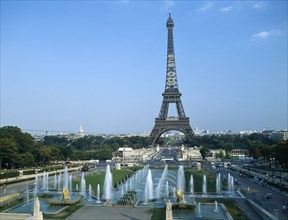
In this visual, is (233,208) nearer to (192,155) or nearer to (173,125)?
(192,155)

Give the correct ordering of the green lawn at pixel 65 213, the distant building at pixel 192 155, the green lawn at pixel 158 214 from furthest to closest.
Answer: the distant building at pixel 192 155
the green lawn at pixel 65 213
the green lawn at pixel 158 214

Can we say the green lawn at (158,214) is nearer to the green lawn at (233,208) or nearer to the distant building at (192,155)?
the green lawn at (233,208)

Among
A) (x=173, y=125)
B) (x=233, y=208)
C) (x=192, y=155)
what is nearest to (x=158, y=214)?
(x=233, y=208)

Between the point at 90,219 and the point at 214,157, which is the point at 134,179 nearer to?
the point at 90,219

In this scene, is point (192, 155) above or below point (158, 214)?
above

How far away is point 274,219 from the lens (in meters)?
18.1

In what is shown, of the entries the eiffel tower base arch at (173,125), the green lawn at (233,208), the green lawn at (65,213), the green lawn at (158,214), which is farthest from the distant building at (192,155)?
the green lawn at (65,213)

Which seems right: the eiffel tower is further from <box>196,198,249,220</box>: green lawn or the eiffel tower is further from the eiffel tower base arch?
<box>196,198,249,220</box>: green lawn

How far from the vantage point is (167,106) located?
93.4 metres

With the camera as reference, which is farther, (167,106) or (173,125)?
(167,106)

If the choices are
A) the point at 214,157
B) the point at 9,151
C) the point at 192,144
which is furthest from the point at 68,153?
the point at 192,144

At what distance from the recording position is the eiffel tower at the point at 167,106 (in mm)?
89875

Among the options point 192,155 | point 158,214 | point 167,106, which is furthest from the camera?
point 167,106

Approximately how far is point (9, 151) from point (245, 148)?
67656 millimetres
